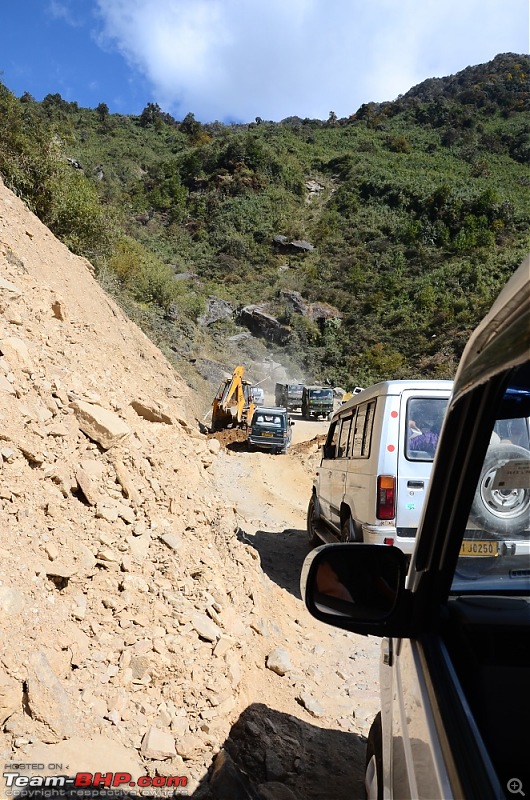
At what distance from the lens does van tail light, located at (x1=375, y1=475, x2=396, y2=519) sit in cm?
556

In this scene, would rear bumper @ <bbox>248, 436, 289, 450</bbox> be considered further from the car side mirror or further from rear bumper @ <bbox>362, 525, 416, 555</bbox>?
the car side mirror

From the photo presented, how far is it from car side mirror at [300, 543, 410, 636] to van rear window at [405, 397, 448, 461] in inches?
161

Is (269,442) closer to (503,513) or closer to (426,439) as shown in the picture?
(426,439)

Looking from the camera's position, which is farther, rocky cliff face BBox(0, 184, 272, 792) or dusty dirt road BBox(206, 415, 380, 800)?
dusty dirt road BBox(206, 415, 380, 800)

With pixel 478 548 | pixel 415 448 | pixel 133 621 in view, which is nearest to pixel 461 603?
pixel 478 548

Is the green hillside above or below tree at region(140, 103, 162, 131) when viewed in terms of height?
below

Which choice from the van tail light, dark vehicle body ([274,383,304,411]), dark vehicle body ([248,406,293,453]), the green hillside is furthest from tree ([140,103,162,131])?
the van tail light

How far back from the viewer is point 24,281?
847 centimetres

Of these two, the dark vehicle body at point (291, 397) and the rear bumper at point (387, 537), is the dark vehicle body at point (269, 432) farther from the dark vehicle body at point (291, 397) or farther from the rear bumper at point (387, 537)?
the dark vehicle body at point (291, 397)

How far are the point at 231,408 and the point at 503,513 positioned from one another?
1962 centimetres

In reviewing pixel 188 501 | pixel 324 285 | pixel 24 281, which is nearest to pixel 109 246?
pixel 24 281

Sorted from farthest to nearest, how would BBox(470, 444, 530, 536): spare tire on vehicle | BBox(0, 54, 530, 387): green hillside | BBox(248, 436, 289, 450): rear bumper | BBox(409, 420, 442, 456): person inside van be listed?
BBox(0, 54, 530, 387): green hillside → BBox(248, 436, 289, 450): rear bumper → BBox(409, 420, 442, 456): person inside van → BBox(470, 444, 530, 536): spare tire on vehicle

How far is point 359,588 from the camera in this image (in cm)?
171

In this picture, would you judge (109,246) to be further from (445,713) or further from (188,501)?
(445,713)
